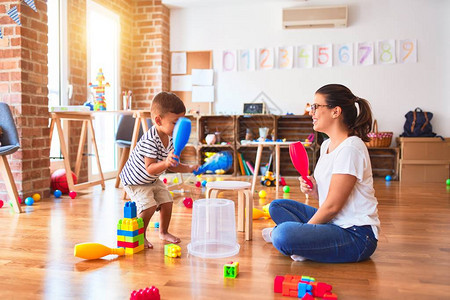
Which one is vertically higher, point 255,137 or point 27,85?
point 27,85

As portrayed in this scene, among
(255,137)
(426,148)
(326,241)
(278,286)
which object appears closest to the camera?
(278,286)

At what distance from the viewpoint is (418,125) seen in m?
5.30

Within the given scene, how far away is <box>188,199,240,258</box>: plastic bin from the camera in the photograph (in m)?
2.06

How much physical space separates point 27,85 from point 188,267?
94.8 inches

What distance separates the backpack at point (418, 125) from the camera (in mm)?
5281

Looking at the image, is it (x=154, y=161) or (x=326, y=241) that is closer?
(x=326, y=241)

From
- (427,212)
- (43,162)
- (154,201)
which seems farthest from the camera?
(43,162)

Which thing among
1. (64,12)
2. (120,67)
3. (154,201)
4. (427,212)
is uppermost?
(64,12)

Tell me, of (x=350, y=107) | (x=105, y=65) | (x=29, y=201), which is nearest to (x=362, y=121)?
(x=350, y=107)

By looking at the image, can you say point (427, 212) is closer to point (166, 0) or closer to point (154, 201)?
point (154, 201)

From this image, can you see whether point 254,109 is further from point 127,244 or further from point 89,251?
point 89,251

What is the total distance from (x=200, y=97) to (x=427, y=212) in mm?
3663

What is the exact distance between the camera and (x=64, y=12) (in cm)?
443

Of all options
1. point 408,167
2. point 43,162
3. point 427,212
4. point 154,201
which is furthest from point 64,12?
point 408,167
